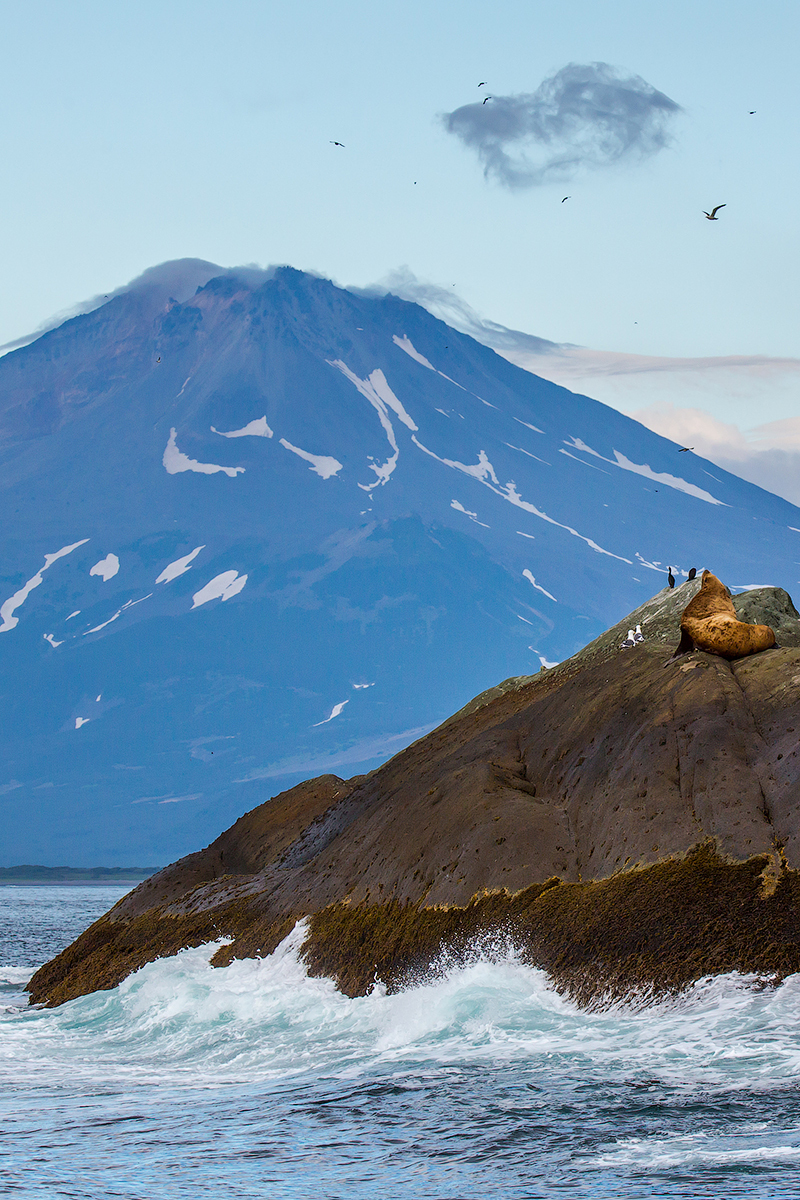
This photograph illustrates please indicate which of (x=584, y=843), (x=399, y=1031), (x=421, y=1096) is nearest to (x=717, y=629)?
(x=584, y=843)

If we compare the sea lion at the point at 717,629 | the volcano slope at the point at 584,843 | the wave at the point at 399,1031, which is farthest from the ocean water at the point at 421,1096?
the sea lion at the point at 717,629

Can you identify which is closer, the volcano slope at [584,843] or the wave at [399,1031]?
the wave at [399,1031]

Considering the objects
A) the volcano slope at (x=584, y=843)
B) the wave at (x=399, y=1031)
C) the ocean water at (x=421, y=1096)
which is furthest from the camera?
the volcano slope at (x=584, y=843)

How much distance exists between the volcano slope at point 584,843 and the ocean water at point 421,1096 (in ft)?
2.03

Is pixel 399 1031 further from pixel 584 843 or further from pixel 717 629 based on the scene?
pixel 717 629

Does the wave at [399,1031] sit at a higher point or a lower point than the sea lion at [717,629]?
lower

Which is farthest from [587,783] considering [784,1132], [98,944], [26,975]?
[26,975]

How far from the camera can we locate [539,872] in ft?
60.5

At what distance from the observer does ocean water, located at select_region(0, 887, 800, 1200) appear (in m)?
10.8

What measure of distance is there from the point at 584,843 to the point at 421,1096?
578 cm

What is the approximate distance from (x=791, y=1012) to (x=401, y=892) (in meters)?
7.38

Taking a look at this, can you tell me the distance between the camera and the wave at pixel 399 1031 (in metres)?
14.3

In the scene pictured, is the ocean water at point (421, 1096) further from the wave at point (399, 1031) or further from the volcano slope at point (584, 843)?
the volcano slope at point (584, 843)

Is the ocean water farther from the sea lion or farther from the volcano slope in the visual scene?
the sea lion
